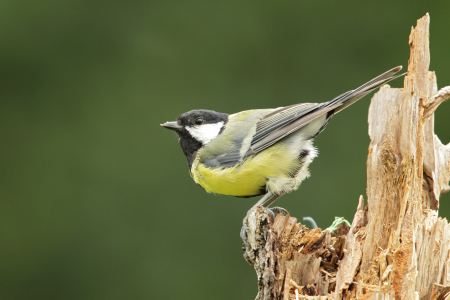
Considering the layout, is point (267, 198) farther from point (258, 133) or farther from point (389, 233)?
point (389, 233)

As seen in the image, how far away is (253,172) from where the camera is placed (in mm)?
2383

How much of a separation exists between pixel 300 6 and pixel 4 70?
8.31 feet

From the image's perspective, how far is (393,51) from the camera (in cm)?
418

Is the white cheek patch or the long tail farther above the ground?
the long tail

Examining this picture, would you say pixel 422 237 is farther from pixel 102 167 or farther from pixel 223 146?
pixel 102 167

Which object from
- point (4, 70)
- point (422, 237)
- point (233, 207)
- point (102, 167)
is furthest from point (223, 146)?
point (4, 70)

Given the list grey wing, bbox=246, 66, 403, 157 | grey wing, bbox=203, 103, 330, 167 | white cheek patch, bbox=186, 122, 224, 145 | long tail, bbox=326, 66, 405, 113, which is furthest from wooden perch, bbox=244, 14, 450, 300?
white cheek patch, bbox=186, 122, 224, 145

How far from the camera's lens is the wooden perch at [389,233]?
64.4 inches

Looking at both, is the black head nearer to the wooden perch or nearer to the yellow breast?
the yellow breast

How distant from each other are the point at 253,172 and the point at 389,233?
80 cm

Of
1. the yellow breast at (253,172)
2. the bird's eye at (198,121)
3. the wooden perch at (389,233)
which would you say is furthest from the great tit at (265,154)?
the wooden perch at (389,233)

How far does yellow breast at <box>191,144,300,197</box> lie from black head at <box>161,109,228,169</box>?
0.25 m

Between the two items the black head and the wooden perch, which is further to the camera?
the black head

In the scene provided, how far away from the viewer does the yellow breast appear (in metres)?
2.38
